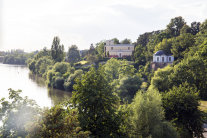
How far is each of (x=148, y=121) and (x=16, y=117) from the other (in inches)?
458

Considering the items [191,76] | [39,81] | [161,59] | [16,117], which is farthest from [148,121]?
[39,81]

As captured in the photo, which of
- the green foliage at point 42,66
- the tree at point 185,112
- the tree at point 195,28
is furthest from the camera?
the green foliage at point 42,66

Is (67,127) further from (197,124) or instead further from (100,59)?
(100,59)

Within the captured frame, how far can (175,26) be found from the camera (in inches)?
3007

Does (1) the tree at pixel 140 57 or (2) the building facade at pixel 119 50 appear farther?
(2) the building facade at pixel 119 50

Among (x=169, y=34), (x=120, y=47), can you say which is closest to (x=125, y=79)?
(x=169, y=34)

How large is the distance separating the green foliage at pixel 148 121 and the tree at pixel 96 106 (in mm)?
2735

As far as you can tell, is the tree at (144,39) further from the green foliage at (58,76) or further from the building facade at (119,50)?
the green foliage at (58,76)

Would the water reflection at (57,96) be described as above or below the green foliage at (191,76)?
below

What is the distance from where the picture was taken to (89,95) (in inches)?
643

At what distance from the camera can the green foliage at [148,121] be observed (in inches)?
706

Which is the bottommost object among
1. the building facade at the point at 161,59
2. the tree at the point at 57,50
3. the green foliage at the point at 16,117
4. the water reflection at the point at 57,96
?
the water reflection at the point at 57,96

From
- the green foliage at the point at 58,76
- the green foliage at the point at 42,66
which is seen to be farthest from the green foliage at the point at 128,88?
the green foliage at the point at 42,66

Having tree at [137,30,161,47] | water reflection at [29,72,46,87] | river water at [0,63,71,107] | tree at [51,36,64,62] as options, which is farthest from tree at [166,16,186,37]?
water reflection at [29,72,46,87]
